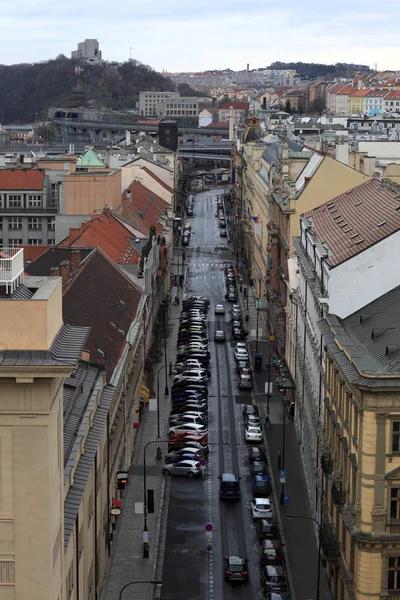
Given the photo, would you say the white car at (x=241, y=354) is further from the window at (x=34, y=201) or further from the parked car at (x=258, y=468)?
the parked car at (x=258, y=468)

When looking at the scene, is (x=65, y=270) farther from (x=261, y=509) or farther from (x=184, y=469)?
(x=261, y=509)

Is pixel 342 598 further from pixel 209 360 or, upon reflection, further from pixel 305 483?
pixel 209 360

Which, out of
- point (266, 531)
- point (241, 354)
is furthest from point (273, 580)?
point (241, 354)

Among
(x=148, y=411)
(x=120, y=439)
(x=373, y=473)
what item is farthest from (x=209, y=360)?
(x=373, y=473)

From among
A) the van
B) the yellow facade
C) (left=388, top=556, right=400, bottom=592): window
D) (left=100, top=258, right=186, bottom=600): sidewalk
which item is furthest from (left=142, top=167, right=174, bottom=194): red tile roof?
(left=388, top=556, right=400, bottom=592): window

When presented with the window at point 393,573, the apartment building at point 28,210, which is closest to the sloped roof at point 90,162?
the apartment building at point 28,210

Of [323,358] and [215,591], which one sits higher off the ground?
[323,358]
